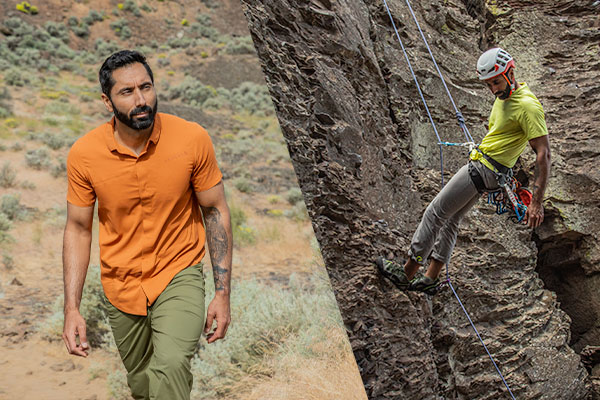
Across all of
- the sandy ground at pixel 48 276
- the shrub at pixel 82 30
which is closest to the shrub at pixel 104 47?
the shrub at pixel 82 30

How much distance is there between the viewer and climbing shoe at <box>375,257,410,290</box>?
4387 mm

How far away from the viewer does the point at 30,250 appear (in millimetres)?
9625

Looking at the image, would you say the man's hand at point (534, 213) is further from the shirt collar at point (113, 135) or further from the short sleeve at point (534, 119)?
the shirt collar at point (113, 135)

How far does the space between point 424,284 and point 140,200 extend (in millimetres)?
2568

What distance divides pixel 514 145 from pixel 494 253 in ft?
5.64

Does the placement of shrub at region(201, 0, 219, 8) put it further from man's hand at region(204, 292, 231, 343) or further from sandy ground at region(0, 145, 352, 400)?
man's hand at region(204, 292, 231, 343)

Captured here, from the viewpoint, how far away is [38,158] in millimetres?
14195

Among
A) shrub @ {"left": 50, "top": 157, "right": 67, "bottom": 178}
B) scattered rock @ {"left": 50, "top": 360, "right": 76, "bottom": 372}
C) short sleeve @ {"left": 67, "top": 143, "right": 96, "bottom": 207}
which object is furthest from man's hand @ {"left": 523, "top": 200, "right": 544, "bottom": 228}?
shrub @ {"left": 50, "top": 157, "right": 67, "bottom": 178}

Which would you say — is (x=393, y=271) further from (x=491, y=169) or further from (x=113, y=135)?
(x=113, y=135)

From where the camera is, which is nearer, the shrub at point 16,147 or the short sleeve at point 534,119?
the short sleeve at point 534,119

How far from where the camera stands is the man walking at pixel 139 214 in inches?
99.5

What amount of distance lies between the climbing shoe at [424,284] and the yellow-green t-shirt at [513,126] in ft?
3.40

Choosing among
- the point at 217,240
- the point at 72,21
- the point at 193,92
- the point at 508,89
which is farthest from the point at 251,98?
the point at 217,240

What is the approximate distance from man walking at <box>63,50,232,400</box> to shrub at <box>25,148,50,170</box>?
496 inches
